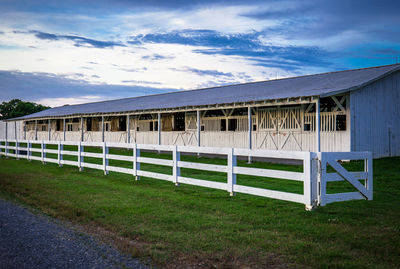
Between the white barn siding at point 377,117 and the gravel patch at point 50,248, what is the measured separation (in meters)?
14.4

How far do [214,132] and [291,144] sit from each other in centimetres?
553

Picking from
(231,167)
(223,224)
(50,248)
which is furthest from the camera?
(231,167)

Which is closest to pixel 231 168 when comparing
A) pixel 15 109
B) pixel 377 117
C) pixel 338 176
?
pixel 338 176

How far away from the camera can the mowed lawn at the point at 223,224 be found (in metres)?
4.70

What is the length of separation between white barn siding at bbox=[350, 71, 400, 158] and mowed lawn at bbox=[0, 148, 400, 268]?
721cm

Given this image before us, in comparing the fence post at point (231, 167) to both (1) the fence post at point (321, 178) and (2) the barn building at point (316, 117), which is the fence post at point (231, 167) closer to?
(1) the fence post at point (321, 178)

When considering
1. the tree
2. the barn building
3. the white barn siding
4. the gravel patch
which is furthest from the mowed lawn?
the tree

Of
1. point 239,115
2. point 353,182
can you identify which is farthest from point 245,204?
point 239,115

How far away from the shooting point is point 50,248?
4992mm

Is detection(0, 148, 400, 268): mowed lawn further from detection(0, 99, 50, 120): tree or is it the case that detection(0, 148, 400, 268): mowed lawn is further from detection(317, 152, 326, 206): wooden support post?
detection(0, 99, 50, 120): tree

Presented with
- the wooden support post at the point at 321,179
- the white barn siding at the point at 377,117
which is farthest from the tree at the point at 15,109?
the wooden support post at the point at 321,179

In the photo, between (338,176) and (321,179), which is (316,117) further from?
(321,179)

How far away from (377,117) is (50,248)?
684 inches

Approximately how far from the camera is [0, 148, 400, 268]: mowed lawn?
4695 mm
